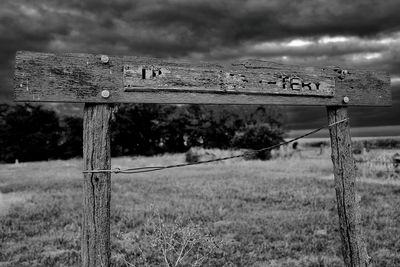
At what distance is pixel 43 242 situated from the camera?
23.4 ft

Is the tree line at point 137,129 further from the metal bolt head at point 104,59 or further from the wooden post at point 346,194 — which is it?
the metal bolt head at point 104,59

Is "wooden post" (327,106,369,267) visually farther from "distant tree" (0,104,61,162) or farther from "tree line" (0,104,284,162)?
"distant tree" (0,104,61,162)

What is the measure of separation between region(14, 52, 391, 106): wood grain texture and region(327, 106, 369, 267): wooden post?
1.16 feet

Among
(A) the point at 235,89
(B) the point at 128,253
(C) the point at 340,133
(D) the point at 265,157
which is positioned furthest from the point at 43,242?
(D) the point at 265,157

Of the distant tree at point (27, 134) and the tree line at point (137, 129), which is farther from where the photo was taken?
the distant tree at point (27, 134)

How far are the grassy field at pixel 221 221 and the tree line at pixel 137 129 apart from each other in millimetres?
24280

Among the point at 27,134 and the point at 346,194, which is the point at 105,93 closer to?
the point at 346,194

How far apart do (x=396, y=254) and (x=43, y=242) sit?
6.86 m

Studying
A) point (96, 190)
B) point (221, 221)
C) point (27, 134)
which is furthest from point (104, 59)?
point (27, 134)

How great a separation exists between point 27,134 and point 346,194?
4217 cm

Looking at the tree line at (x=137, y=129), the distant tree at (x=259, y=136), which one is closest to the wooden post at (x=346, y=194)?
the distant tree at (x=259, y=136)

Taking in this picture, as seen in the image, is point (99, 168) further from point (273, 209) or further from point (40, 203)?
point (40, 203)

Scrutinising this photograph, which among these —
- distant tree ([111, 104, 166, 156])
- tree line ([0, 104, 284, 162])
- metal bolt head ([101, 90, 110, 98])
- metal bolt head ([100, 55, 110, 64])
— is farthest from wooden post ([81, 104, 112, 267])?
distant tree ([111, 104, 166, 156])

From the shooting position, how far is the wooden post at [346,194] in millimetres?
4465
